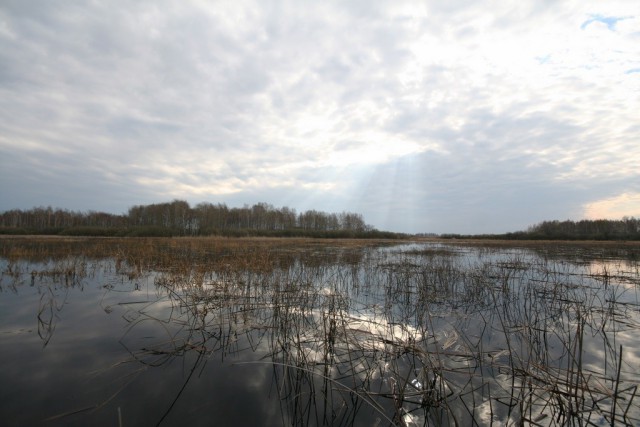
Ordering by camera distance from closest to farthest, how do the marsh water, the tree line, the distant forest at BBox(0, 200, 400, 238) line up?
the marsh water → the tree line → the distant forest at BBox(0, 200, 400, 238)

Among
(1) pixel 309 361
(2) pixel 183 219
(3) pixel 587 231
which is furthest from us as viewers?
(2) pixel 183 219

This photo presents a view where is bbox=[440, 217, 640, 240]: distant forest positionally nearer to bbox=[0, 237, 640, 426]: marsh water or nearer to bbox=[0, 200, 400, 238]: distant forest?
bbox=[0, 200, 400, 238]: distant forest

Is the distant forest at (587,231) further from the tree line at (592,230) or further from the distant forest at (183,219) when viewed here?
the distant forest at (183,219)

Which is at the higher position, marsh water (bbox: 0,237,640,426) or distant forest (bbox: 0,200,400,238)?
distant forest (bbox: 0,200,400,238)

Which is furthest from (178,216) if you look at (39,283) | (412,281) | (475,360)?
(475,360)

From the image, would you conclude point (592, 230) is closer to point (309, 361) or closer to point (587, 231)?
point (587, 231)

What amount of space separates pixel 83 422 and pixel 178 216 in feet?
261

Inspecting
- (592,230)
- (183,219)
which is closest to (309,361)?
(183,219)

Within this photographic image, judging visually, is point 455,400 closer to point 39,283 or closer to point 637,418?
point 637,418

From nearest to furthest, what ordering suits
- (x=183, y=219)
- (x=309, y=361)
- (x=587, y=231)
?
1. (x=309, y=361)
2. (x=587, y=231)
3. (x=183, y=219)

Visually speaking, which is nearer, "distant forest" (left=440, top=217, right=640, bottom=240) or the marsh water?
the marsh water

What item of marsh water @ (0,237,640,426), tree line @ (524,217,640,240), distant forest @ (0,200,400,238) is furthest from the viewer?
distant forest @ (0,200,400,238)

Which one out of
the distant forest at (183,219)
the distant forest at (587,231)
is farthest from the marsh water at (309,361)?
the distant forest at (587,231)

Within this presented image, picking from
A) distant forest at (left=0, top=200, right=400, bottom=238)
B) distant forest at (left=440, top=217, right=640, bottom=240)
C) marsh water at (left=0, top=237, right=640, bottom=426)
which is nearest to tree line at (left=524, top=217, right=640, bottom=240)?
distant forest at (left=440, top=217, right=640, bottom=240)
